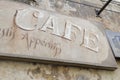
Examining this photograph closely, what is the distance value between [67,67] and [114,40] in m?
0.45

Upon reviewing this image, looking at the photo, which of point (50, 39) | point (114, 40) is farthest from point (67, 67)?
point (114, 40)

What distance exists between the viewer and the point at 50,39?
4.89 feet

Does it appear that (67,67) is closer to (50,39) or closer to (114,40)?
(50,39)

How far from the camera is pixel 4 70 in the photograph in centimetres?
134

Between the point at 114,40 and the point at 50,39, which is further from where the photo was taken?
the point at 114,40

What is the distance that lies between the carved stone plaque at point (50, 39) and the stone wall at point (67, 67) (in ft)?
0.16

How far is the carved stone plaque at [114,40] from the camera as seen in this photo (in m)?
1.71

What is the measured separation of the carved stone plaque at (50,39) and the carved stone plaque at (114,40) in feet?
0.17

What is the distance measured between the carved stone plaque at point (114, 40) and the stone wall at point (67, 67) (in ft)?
0.21

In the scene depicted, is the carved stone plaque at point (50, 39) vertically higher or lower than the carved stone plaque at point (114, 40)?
higher

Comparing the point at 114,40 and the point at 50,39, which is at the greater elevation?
the point at 50,39

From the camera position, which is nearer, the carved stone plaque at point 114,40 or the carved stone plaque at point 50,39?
the carved stone plaque at point 50,39

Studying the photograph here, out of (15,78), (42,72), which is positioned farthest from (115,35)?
(15,78)

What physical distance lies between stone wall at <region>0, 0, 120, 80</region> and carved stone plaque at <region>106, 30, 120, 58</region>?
6 cm
